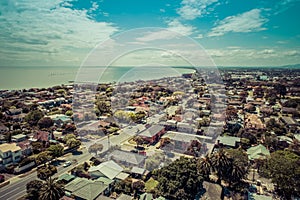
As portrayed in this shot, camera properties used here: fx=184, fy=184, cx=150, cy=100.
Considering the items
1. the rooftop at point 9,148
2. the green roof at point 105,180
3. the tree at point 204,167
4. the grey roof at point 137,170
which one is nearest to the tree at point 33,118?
the rooftop at point 9,148

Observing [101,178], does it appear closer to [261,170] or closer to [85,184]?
[85,184]

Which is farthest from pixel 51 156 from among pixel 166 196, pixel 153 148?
pixel 166 196

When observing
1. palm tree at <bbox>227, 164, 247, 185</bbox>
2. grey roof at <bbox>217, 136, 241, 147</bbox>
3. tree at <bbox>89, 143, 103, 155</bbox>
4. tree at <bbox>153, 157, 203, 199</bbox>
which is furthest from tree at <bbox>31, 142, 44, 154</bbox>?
grey roof at <bbox>217, 136, 241, 147</bbox>

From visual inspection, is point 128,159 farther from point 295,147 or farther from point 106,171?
point 295,147

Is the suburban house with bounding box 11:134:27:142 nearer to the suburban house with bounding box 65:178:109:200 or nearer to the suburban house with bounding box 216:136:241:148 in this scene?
the suburban house with bounding box 65:178:109:200

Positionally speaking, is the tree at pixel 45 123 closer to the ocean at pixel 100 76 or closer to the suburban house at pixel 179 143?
the ocean at pixel 100 76
